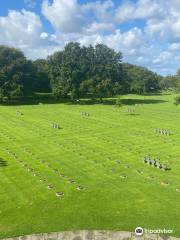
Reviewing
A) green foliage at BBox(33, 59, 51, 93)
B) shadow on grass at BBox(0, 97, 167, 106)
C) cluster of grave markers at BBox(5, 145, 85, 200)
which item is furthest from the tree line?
cluster of grave markers at BBox(5, 145, 85, 200)

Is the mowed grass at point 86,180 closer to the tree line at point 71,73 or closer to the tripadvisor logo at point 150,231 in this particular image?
the tripadvisor logo at point 150,231

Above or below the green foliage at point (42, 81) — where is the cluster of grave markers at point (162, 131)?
below

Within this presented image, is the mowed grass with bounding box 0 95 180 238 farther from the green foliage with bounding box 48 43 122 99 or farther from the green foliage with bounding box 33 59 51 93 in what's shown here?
the green foliage with bounding box 33 59 51 93

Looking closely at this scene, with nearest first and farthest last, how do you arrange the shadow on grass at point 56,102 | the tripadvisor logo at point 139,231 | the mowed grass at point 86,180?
the tripadvisor logo at point 139,231, the mowed grass at point 86,180, the shadow on grass at point 56,102

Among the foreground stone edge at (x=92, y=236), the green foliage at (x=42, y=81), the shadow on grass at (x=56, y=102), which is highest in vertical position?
the green foliage at (x=42, y=81)

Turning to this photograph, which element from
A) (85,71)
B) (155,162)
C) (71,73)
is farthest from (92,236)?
(85,71)

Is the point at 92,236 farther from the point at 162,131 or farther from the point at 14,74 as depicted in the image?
the point at 14,74

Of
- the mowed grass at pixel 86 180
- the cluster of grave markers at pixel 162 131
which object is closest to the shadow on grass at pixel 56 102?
the mowed grass at pixel 86 180

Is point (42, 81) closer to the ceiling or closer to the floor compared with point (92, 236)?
closer to the ceiling

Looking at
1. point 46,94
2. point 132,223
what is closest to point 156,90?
point 46,94
